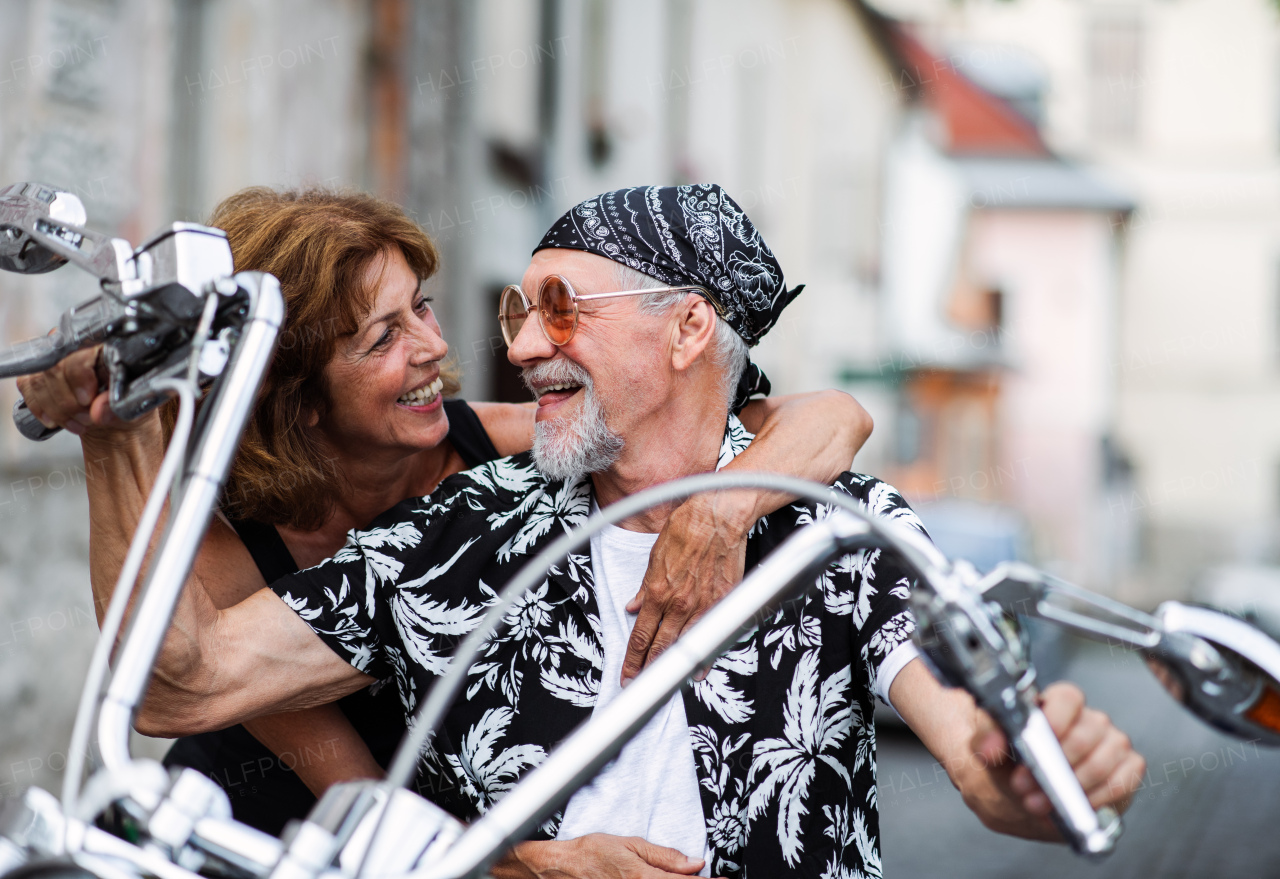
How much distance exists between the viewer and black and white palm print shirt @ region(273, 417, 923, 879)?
1.83m

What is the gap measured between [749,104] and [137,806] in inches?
604

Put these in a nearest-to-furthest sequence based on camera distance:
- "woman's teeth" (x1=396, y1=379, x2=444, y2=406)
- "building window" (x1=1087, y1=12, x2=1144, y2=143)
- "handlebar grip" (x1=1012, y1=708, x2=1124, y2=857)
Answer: "handlebar grip" (x1=1012, y1=708, x2=1124, y2=857) < "woman's teeth" (x1=396, y1=379, x2=444, y2=406) < "building window" (x1=1087, y1=12, x2=1144, y2=143)

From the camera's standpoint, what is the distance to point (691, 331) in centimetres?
214

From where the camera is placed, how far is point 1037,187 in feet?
88.5

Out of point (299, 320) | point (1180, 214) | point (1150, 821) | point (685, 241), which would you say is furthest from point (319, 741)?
point (1180, 214)

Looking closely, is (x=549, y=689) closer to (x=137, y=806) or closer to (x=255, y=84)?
(x=137, y=806)

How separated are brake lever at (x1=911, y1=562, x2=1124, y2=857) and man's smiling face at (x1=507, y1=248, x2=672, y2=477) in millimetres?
981

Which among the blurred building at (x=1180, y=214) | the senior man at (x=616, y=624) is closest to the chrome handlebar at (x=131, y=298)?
the senior man at (x=616, y=624)

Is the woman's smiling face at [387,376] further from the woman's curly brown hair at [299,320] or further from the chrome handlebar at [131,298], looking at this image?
the chrome handlebar at [131,298]

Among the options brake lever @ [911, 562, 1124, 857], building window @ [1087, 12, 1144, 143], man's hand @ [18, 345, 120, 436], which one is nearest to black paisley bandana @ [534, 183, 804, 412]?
man's hand @ [18, 345, 120, 436]

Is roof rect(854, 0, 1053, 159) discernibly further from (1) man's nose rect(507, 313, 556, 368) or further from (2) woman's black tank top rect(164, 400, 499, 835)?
(1) man's nose rect(507, 313, 556, 368)

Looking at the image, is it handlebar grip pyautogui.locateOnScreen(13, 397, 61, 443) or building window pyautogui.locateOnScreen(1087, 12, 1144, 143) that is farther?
building window pyautogui.locateOnScreen(1087, 12, 1144, 143)

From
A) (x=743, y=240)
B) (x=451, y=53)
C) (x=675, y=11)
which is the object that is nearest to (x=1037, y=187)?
(x=675, y=11)

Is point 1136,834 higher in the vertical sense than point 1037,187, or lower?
lower
